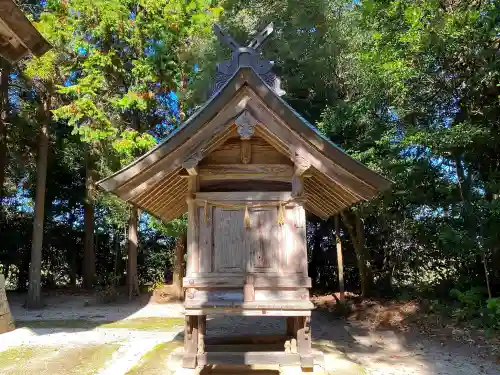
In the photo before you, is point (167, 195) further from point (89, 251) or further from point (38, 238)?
point (89, 251)

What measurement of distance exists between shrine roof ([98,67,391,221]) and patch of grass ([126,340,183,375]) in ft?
7.48

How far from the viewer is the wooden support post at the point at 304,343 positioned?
453 centimetres

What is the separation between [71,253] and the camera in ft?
61.5

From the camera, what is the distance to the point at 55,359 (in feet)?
20.1

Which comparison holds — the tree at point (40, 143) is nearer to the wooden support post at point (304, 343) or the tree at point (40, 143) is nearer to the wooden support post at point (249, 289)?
the wooden support post at point (249, 289)

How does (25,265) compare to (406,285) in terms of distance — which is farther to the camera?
(25,265)

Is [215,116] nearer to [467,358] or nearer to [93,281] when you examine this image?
[467,358]

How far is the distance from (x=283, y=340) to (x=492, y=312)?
4.90 m

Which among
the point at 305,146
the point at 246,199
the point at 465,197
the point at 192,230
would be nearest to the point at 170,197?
the point at 192,230

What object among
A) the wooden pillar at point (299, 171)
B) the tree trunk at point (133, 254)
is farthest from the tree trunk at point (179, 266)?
the wooden pillar at point (299, 171)

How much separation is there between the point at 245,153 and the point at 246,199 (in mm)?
616

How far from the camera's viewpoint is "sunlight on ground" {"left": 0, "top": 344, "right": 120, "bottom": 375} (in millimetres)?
5516

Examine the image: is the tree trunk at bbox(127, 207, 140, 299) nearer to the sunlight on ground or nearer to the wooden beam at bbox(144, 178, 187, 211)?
the sunlight on ground

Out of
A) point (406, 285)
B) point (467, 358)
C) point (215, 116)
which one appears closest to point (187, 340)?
point (215, 116)
